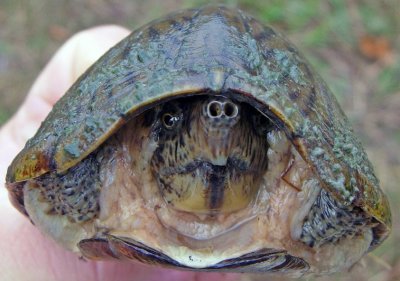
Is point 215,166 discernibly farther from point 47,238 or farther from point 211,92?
point 47,238

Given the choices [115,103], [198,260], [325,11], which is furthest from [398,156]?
[115,103]

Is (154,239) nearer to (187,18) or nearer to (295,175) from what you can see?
(295,175)

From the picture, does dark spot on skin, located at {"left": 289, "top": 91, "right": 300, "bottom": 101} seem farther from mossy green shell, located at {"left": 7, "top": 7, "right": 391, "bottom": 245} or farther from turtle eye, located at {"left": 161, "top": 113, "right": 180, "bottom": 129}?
turtle eye, located at {"left": 161, "top": 113, "right": 180, "bottom": 129}

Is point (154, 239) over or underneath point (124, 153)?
underneath

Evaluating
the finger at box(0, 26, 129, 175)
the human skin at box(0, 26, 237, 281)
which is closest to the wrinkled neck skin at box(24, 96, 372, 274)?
the human skin at box(0, 26, 237, 281)

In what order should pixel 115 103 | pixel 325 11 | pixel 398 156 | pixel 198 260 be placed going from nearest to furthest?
pixel 115 103
pixel 198 260
pixel 398 156
pixel 325 11

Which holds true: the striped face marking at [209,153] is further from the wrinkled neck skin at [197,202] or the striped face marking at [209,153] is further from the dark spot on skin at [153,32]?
the dark spot on skin at [153,32]

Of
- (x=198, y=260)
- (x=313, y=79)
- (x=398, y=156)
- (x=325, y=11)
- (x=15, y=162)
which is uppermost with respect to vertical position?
(x=325, y=11)
